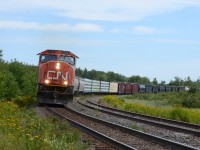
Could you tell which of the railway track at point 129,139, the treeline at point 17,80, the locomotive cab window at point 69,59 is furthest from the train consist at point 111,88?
the railway track at point 129,139

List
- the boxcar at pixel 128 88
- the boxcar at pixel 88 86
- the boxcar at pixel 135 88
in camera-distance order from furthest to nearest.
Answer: the boxcar at pixel 135 88 → the boxcar at pixel 128 88 → the boxcar at pixel 88 86

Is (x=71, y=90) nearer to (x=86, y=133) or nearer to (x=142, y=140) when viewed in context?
(x=86, y=133)

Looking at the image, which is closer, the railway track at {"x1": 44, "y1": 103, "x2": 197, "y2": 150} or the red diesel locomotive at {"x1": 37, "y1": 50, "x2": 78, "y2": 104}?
the railway track at {"x1": 44, "y1": 103, "x2": 197, "y2": 150}

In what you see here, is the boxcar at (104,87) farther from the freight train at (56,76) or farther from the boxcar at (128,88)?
the freight train at (56,76)

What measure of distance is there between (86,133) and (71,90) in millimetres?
12544

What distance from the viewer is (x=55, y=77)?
87.7 ft

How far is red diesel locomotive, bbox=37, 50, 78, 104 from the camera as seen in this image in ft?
86.6

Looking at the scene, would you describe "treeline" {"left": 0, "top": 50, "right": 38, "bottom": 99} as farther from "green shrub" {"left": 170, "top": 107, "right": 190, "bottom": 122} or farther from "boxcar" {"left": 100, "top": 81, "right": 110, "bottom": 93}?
"green shrub" {"left": 170, "top": 107, "right": 190, "bottom": 122}

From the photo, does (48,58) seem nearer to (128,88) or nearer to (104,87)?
(104,87)

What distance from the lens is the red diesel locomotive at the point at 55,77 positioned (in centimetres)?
2641

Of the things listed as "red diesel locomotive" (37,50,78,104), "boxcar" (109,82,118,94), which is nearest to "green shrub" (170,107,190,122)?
"red diesel locomotive" (37,50,78,104)

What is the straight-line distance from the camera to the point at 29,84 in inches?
2030

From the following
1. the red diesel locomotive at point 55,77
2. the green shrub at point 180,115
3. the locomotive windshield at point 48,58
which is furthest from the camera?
the locomotive windshield at point 48,58

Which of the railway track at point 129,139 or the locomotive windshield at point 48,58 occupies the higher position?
the locomotive windshield at point 48,58
